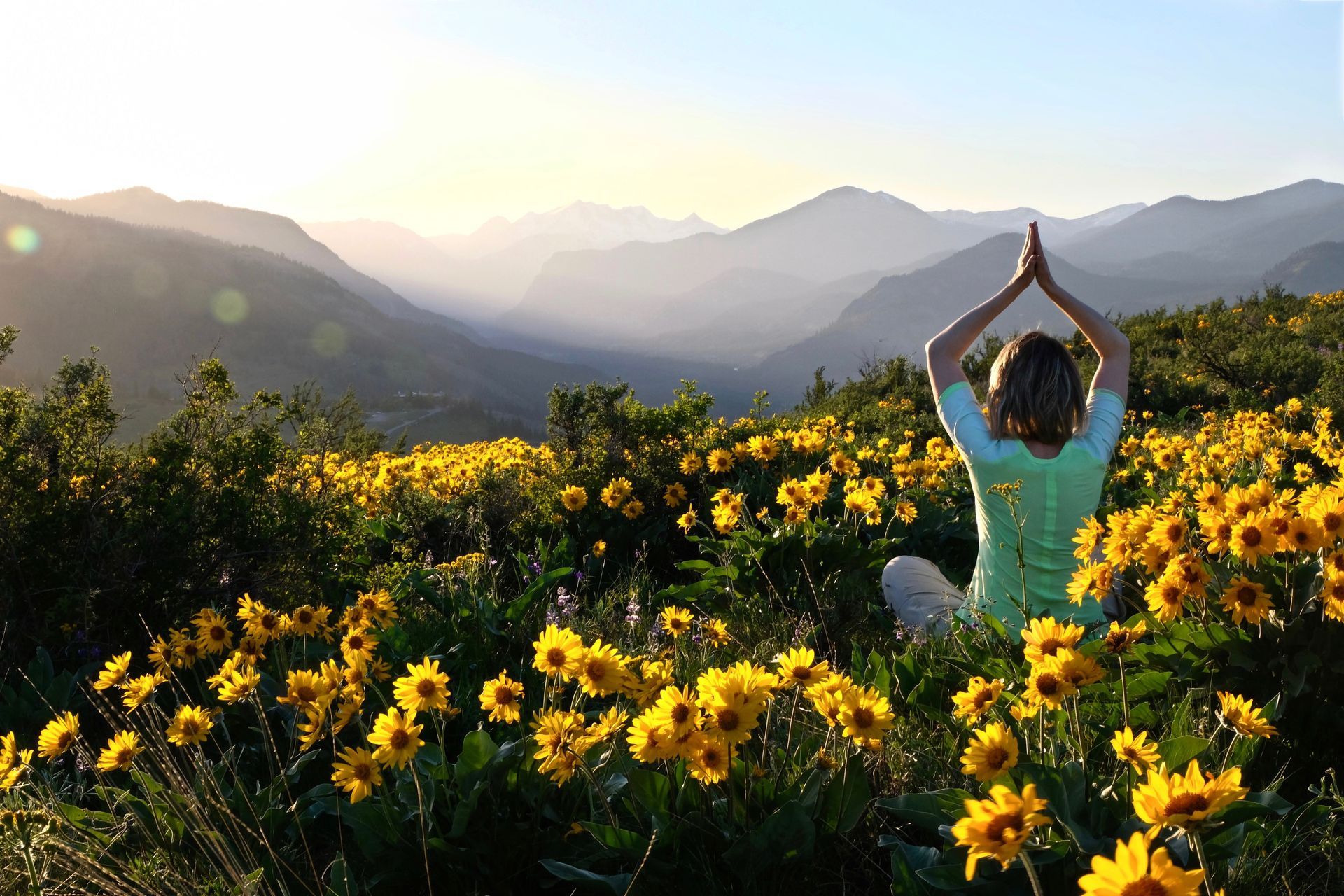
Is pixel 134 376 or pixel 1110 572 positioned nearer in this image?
pixel 1110 572

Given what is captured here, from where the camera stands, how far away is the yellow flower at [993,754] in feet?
5.37

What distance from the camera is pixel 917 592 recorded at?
3930 mm

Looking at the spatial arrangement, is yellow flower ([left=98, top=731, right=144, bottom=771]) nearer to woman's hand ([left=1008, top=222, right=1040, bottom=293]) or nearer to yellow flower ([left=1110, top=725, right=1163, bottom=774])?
yellow flower ([left=1110, top=725, right=1163, bottom=774])

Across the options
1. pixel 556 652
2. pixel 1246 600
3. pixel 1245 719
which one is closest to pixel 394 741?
pixel 556 652

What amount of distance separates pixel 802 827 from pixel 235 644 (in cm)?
275

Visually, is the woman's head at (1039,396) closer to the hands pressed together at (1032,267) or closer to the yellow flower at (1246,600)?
the hands pressed together at (1032,267)

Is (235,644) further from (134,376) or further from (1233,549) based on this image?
(134,376)

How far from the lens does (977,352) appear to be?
18.4 m

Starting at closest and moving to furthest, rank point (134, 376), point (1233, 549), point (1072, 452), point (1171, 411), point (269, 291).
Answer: point (1233, 549), point (1072, 452), point (1171, 411), point (134, 376), point (269, 291)

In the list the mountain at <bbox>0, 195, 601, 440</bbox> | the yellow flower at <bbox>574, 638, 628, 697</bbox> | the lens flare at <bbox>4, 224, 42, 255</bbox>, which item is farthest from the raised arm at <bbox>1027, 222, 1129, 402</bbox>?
the lens flare at <bbox>4, 224, 42, 255</bbox>

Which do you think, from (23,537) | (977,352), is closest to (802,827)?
(23,537)

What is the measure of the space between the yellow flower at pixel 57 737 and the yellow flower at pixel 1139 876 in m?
2.46

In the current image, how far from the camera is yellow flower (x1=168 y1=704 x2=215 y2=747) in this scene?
2.22 m

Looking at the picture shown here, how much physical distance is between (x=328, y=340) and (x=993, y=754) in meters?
136
